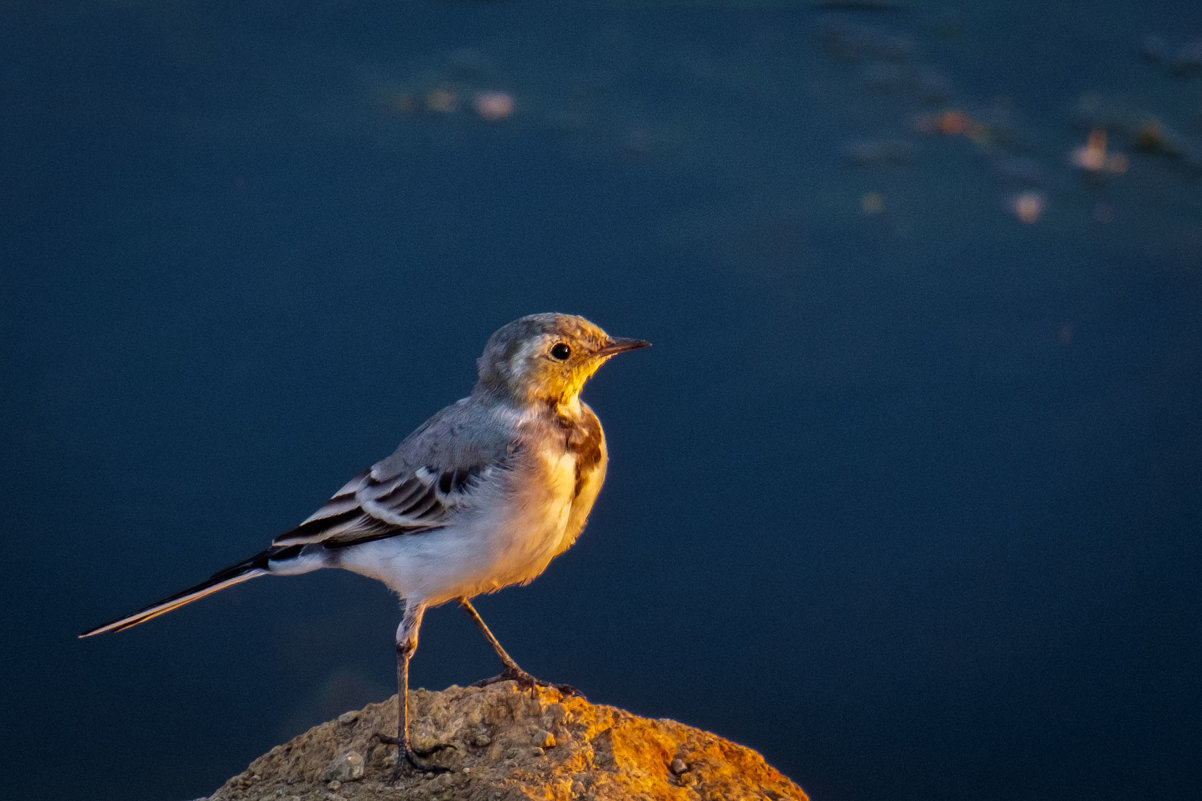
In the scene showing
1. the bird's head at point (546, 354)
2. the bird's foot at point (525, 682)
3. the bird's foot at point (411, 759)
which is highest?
the bird's head at point (546, 354)

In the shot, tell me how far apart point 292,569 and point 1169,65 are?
5.14 metres

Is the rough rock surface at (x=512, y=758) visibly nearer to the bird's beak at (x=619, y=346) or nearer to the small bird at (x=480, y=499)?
the small bird at (x=480, y=499)

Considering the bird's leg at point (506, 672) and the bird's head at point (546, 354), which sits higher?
the bird's head at point (546, 354)

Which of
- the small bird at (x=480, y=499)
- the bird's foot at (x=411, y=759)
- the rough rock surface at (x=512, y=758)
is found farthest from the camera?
the small bird at (x=480, y=499)

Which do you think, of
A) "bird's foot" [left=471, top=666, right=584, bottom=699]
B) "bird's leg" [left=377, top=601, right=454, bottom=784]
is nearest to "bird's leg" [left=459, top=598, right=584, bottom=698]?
"bird's foot" [left=471, top=666, right=584, bottom=699]

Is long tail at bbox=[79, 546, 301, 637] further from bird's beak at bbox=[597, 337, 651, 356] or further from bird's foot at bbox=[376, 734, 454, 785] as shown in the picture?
bird's beak at bbox=[597, 337, 651, 356]

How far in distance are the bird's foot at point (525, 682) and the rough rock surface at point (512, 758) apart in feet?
0.16

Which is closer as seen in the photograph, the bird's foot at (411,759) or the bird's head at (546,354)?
the bird's foot at (411,759)

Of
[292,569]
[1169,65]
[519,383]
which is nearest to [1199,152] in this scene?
[1169,65]

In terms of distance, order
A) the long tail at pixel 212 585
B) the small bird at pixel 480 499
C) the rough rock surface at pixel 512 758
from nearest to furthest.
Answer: the rough rock surface at pixel 512 758 → the small bird at pixel 480 499 → the long tail at pixel 212 585

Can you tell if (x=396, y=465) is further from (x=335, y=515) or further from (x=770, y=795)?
(x=770, y=795)

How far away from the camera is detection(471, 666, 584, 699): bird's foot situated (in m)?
4.11

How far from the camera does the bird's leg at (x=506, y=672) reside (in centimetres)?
413

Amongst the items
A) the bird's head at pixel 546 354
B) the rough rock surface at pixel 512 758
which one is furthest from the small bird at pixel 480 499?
the rough rock surface at pixel 512 758
